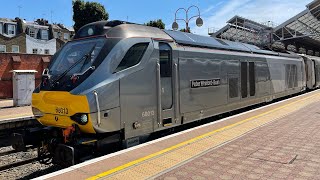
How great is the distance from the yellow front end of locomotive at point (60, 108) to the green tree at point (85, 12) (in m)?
31.4

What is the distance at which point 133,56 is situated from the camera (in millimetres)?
7520

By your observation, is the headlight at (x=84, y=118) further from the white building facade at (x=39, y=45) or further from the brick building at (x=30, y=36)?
the white building facade at (x=39, y=45)

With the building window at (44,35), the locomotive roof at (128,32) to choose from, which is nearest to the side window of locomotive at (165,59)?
the locomotive roof at (128,32)

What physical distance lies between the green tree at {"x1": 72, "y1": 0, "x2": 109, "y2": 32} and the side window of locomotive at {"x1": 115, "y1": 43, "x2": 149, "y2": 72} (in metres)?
31.5

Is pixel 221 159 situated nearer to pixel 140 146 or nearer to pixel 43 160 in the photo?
pixel 140 146

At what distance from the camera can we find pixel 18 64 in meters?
24.8

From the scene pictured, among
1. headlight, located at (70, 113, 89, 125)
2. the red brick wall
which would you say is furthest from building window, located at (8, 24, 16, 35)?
headlight, located at (70, 113, 89, 125)

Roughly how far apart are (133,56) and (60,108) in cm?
202

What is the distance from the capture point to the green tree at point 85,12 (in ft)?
123

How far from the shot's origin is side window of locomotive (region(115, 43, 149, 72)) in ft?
23.8

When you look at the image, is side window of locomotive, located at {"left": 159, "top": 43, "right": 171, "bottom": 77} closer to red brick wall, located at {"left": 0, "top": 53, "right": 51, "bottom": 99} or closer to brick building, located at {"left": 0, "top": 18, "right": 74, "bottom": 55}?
Answer: red brick wall, located at {"left": 0, "top": 53, "right": 51, "bottom": 99}

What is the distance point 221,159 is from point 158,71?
2.73 metres

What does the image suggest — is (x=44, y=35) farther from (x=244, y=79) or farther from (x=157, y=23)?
(x=244, y=79)

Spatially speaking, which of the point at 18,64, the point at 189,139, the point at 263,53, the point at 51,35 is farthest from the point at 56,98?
the point at 51,35
